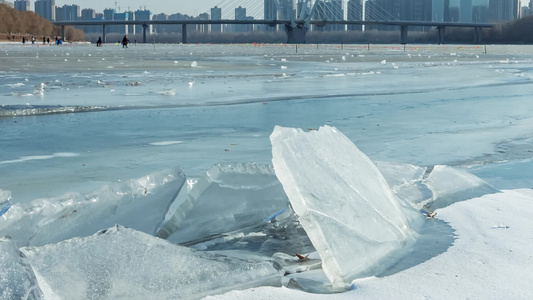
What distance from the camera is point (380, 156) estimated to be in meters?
3.93

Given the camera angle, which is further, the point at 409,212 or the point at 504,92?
the point at 504,92

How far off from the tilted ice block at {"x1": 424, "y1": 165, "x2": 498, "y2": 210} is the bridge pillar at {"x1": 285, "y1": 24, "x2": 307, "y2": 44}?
74.9 metres

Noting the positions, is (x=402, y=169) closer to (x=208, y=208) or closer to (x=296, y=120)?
(x=208, y=208)

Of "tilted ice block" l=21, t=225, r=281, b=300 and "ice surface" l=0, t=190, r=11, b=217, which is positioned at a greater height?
"ice surface" l=0, t=190, r=11, b=217

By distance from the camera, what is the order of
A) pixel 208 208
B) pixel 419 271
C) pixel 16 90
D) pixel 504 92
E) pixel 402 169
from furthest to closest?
1. pixel 504 92
2. pixel 16 90
3. pixel 402 169
4. pixel 208 208
5. pixel 419 271

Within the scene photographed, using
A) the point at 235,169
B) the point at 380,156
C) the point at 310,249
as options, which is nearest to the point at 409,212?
the point at 310,249

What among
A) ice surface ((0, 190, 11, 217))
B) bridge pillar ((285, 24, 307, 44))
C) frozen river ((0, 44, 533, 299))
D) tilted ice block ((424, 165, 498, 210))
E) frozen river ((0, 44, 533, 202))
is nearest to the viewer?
frozen river ((0, 44, 533, 299))

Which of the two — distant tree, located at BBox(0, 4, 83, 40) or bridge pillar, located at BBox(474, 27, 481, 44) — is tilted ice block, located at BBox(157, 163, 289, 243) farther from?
bridge pillar, located at BBox(474, 27, 481, 44)

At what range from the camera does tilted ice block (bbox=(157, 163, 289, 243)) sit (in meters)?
2.32

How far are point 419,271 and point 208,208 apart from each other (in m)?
0.75

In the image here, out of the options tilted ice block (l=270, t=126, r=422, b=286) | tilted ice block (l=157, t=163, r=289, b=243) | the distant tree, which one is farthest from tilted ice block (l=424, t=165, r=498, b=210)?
the distant tree

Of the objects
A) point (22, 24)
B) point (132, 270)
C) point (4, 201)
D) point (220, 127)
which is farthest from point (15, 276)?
point (22, 24)

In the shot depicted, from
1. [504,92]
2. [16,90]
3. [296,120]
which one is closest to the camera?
[296,120]

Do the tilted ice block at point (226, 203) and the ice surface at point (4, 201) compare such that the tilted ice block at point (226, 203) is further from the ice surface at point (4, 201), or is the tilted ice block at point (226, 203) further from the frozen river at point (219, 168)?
the ice surface at point (4, 201)
